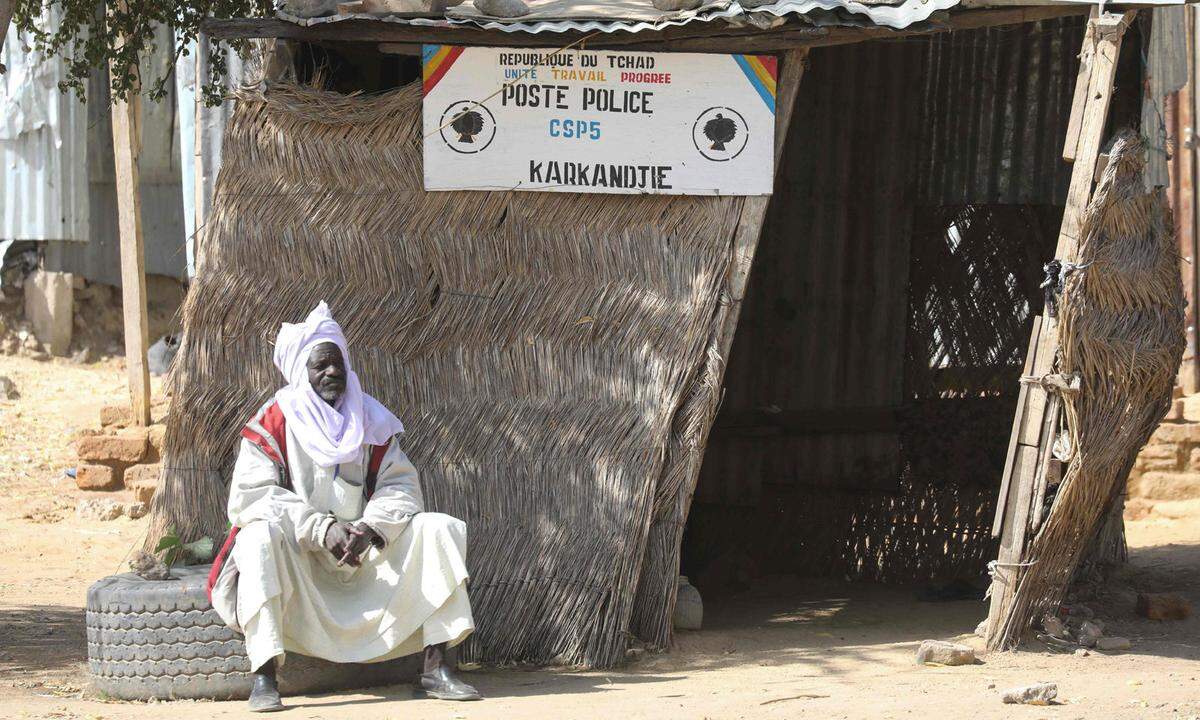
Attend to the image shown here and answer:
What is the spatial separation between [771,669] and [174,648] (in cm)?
237

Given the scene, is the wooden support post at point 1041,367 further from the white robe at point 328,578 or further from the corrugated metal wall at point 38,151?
the corrugated metal wall at point 38,151

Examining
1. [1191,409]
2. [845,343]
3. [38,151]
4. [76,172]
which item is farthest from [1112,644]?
[38,151]

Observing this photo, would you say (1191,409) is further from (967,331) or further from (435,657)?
(435,657)

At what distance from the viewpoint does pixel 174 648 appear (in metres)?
5.37

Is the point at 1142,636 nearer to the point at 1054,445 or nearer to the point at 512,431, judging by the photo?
the point at 1054,445

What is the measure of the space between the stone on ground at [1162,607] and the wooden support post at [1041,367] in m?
1.51

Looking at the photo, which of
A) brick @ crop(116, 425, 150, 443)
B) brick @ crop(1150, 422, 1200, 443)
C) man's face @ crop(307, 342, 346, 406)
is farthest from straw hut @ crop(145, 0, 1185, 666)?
brick @ crop(116, 425, 150, 443)

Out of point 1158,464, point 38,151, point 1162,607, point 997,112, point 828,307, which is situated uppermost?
point 38,151

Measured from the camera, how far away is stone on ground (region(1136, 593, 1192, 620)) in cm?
701

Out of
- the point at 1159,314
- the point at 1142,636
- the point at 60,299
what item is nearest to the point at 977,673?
the point at 1142,636

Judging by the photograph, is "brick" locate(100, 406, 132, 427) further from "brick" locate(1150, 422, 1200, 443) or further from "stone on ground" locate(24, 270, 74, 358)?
"brick" locate(1150, 422, 1200, 443)

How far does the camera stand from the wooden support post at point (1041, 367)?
19.1 feet

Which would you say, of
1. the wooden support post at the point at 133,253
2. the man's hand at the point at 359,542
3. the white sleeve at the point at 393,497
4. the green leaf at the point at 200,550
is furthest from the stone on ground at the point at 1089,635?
the wooden support post at the point at 133,253

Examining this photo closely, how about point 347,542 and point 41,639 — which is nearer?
point 347,542
